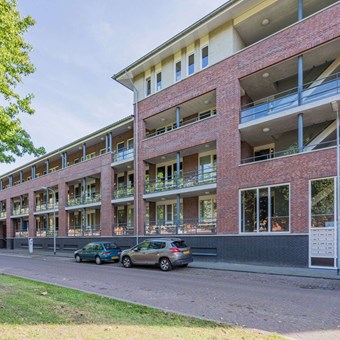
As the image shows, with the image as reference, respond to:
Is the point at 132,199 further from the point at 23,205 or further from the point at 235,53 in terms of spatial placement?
the point at 23,205

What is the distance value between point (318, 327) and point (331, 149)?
10230 mm

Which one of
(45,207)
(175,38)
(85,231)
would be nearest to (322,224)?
(175,38)

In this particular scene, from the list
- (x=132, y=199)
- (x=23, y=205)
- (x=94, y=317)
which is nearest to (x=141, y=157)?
(x=132, y=199)

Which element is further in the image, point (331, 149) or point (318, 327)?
point (331, 149)

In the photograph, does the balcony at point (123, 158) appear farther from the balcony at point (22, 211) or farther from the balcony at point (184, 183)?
the balcony at point (22, 211)

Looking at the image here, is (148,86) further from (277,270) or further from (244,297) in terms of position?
A: (244,297)

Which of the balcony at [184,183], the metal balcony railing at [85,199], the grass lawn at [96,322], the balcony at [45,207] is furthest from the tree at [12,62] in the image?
the balcony at [45,207]

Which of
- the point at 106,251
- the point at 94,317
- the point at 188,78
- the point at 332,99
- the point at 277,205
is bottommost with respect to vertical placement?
the point at 106,251

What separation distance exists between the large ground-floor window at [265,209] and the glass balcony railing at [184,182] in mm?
2897

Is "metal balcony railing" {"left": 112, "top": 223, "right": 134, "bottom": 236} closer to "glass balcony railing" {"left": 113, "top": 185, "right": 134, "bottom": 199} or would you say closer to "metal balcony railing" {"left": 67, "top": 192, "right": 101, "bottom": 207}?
"glass balcony railing" {"left": 113, "top": 185, "right": 134, "bottom": 199}

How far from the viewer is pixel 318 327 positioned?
620 centimetres

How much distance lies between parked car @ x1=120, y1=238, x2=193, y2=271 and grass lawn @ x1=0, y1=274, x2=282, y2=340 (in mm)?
8029

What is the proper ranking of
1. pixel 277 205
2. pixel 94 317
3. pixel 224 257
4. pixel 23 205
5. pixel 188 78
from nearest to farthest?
pixel 94 317, pixel 277 205, pixel 224 257, pixel 188 78, pixel 23 205

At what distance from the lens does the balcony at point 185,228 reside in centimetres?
1983
